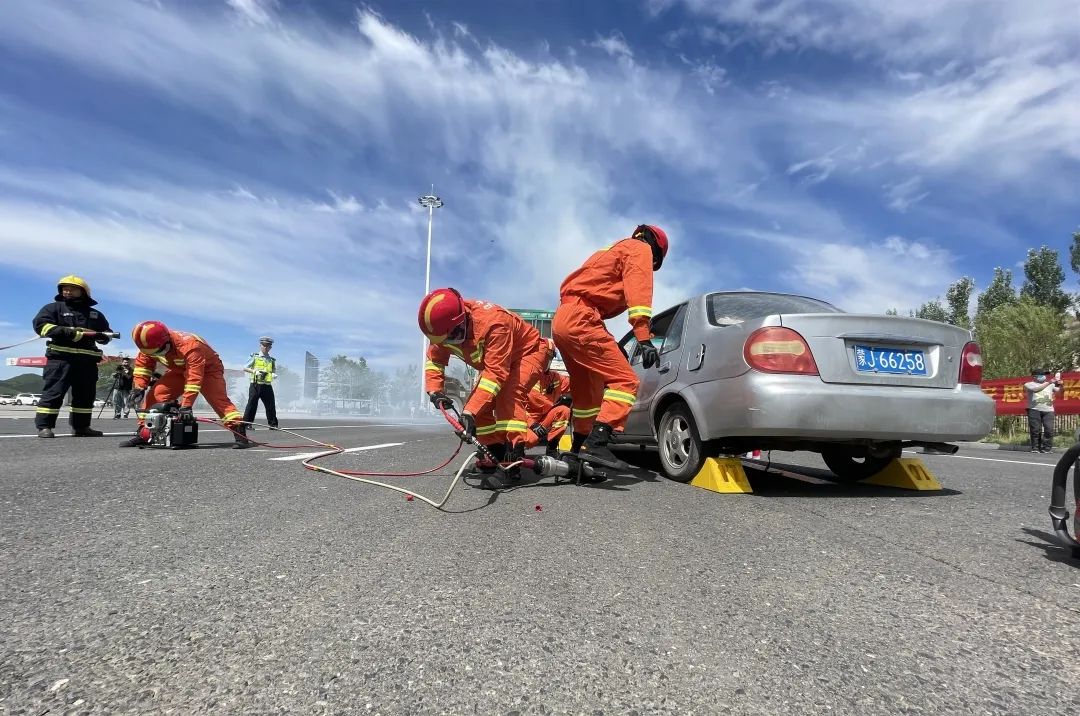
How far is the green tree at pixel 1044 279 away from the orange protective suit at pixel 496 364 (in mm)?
50430

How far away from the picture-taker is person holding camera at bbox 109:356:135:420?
14.6 metres

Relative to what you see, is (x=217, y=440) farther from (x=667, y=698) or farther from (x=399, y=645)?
(x=667, y=698)

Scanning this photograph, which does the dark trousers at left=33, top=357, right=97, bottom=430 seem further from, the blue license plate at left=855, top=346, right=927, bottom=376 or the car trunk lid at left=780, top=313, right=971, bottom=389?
the blue license plate at left=855, top=346, right=927, bottom=376

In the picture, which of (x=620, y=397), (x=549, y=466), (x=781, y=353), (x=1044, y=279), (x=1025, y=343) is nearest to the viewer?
(x=781, y=353)

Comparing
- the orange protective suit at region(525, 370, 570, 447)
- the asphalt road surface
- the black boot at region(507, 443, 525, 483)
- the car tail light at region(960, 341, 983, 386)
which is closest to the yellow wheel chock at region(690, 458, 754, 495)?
the asphalt road surface

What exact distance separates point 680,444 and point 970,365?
1903 millimetres

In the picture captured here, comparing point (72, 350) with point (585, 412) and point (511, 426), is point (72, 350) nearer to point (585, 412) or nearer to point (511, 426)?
point (511, 426)

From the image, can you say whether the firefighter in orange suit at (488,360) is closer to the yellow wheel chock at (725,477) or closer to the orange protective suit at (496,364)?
the orange protective suit at (496,364)

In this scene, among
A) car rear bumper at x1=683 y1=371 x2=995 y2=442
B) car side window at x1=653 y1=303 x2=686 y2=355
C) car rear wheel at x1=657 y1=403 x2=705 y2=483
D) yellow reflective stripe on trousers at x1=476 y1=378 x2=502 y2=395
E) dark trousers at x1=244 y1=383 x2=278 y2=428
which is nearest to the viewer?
car rear bumper at x1=683 y1=371 x2=995 y2=442

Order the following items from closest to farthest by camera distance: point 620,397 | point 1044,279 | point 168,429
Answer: point 620,397 < point 168,429 < point 1044,279

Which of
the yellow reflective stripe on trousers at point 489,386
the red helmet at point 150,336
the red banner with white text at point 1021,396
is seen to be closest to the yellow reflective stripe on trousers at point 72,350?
the red helmet at point 150,336

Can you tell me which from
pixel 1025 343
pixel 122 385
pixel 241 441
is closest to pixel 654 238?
pixel 241 441

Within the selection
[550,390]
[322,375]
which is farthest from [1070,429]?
[322,375]

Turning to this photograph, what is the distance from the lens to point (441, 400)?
410 cm
